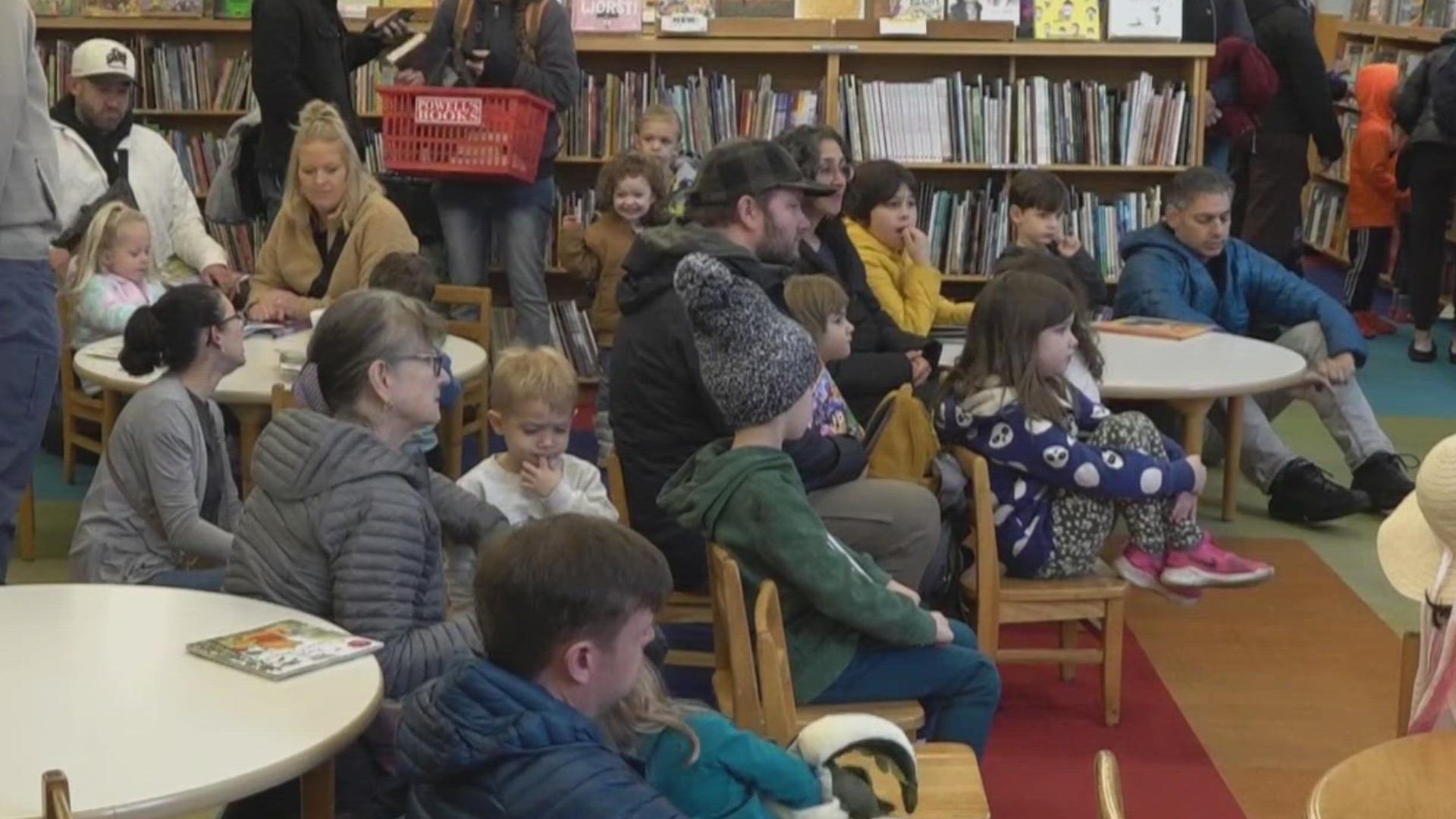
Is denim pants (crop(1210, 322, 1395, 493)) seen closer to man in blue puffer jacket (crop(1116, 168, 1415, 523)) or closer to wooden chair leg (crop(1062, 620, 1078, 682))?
man in blue puffer jacket (crop(1116, 168, 1415, 523))

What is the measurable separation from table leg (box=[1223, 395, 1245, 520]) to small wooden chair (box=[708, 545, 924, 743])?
2783 millimetres

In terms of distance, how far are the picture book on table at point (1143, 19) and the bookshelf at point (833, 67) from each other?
4cm

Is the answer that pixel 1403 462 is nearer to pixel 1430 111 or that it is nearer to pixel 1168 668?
pixel 1168 668

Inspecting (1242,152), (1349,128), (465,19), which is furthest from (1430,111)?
(465,19)

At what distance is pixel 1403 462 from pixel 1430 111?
299 centimetres

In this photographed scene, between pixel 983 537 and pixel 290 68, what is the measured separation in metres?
3.77

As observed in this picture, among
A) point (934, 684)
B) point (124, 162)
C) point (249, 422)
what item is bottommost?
point (934, 684)

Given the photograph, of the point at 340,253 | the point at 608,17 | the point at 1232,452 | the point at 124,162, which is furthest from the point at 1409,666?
the point at 608,17

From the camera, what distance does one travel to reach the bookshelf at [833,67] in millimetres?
7359

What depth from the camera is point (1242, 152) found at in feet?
30.9

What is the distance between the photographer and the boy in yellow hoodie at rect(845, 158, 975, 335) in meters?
5.43

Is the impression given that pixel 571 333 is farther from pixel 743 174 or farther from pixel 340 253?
pixel 743 174

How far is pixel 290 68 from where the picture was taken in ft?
22.1

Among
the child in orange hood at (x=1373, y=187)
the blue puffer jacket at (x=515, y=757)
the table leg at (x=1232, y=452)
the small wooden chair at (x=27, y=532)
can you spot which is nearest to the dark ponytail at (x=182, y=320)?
the small wooden chair at (x=27, y=532)
